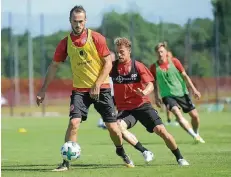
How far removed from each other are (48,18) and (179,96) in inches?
1025

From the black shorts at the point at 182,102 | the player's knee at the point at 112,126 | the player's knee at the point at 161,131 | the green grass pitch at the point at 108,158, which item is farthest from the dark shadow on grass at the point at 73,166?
Answer: the black shorts at the point at 182,102

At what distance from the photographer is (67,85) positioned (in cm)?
4653

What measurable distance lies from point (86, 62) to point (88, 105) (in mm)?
607

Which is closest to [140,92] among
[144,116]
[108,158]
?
[144,116]

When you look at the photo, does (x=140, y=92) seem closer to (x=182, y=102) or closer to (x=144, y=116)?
(x=144, y=116)

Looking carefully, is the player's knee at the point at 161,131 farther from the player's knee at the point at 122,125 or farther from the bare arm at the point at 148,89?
the player's knee at the point at 122,125

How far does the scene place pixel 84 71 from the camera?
1113 cm

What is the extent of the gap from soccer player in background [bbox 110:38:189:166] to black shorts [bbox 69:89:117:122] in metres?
0.73

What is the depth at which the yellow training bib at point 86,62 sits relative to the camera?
437 inches

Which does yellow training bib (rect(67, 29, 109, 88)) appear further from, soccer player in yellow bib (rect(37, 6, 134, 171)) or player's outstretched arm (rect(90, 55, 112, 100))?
player's outstretched arm (rect(90, 55, 112, 100))

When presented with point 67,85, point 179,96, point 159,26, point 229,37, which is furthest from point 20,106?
point 179,96

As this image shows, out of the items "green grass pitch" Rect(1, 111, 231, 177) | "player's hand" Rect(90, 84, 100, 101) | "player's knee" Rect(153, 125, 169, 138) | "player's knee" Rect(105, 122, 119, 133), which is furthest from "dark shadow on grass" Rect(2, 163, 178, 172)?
"player's hand" Rect(90, 84, 100, 101)

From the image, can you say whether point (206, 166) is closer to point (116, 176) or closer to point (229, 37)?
point (116, 176)

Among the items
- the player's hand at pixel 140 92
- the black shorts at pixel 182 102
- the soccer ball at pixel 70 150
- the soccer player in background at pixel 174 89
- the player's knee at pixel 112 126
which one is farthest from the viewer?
the black shorts at pixel 182 102
